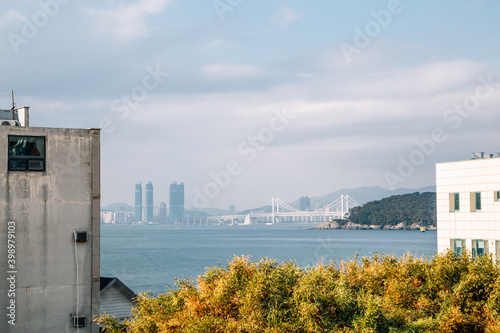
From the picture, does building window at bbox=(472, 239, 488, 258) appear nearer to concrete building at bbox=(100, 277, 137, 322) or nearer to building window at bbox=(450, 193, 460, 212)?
building window at bbox=(450, 193, 460, 212)

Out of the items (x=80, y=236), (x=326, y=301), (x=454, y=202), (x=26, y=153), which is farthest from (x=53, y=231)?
(x=454, y=202)

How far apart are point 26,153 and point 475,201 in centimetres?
3229

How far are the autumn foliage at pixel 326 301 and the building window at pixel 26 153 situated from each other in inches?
244

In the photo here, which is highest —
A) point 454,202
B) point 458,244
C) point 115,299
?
point 454,202

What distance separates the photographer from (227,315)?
18.5 meters

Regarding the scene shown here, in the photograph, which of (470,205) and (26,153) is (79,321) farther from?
(470,205)

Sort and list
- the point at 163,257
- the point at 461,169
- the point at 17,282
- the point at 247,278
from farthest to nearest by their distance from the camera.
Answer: the point at 163,257, the point at 461,169, the point at 17,282, the point at 247,278

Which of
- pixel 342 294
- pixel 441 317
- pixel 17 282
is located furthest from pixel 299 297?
pixel 17 282

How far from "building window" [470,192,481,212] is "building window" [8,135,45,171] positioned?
103 feet

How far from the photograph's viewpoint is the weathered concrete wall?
2145cm

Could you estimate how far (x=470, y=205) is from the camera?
43312mm

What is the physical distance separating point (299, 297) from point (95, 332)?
28.9 feet

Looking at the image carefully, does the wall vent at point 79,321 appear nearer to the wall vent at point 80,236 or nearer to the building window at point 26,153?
the wall vent at point 80,236

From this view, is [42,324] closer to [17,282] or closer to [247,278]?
[17,282]
